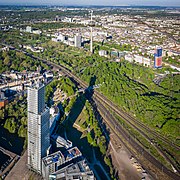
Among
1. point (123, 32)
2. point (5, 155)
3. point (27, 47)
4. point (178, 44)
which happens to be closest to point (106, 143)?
point (5, 155)

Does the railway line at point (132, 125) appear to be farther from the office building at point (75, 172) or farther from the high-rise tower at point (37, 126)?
the high-rise tower at point (37, 126)

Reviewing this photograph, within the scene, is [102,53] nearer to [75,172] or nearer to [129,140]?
[129,140]

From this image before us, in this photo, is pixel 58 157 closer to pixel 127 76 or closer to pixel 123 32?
pixel 127 76

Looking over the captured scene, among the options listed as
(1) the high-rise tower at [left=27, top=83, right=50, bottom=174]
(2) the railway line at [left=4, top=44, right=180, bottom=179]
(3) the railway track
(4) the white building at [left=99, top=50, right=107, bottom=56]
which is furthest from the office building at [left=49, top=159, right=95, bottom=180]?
(4) the white building at [left=99, top=50, right=107, bottom=56]

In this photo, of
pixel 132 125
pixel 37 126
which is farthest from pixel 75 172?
pixel 132 125

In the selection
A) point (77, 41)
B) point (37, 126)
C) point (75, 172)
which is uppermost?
point (37, 126)

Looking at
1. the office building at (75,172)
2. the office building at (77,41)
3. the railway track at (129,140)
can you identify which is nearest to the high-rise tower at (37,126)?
the office building at (75,172)

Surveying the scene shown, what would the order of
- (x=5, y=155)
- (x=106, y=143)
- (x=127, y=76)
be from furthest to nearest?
(x=127, y=76), (x=106, y=143), (x=5, y=155)

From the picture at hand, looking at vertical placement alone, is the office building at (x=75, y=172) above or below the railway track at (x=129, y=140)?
above
